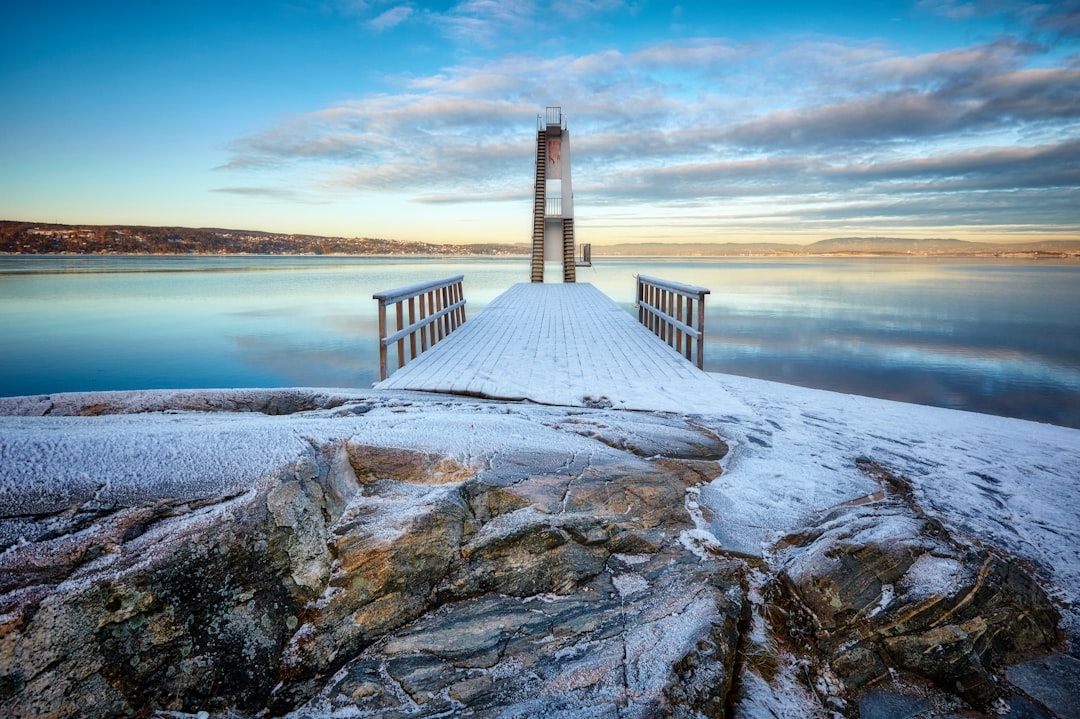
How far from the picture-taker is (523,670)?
2385 mm

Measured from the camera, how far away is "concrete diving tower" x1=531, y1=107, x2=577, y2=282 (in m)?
25.3

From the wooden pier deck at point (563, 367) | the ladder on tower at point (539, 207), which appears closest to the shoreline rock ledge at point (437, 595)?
the wooden pier deck at point (563, 367)

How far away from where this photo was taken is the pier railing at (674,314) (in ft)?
26.6

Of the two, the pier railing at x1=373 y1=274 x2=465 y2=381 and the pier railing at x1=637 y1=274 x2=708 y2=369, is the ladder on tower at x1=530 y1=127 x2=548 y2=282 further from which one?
the pier railing at x1=373 y1=274 x2=465 y2=381

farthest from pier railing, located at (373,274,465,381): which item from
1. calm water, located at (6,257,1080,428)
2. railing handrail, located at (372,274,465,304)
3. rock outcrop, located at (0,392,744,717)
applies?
rock outcrop, located at (0,392,744,717)

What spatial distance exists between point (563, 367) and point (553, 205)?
1952 centimetres

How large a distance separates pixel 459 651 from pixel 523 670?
278 millimetres

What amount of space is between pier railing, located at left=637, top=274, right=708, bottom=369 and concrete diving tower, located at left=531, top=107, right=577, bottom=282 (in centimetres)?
975

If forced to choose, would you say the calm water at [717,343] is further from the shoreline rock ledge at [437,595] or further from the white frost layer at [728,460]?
the shoreline rock ledge at [437,595]

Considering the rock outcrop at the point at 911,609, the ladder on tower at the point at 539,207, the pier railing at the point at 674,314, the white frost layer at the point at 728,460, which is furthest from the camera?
the ladder on tower at the point at 539,207

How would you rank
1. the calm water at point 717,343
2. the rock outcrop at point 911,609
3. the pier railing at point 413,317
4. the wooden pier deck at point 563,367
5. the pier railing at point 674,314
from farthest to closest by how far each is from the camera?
the calm water at point 717,343 → the pier railing at point 674,314 → the pier railing at point 413,317 → the wooden pier deck at point 563,367 → the rock outcrop at point 911,609

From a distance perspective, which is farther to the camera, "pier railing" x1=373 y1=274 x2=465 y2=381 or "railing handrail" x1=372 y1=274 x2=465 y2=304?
"railing handrail" x1=372 y1=274 x2=465 y2=304

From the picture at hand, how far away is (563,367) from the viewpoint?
24.2 feet

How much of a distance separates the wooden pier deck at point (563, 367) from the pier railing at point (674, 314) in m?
0.44
